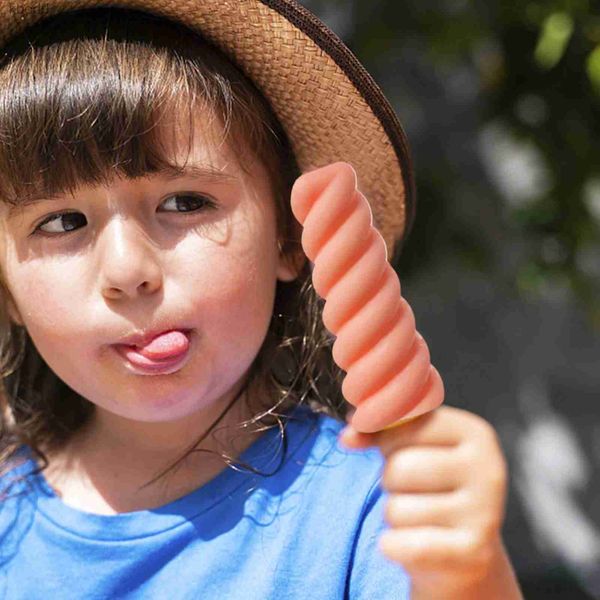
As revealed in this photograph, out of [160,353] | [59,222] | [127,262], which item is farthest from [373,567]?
[59,222]

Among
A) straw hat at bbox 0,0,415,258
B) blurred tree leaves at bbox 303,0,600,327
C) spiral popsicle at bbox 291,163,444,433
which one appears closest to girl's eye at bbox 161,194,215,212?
straw hat at bbox 0,0,415,258

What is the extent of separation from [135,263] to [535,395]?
7.08ft

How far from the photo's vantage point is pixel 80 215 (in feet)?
4.98

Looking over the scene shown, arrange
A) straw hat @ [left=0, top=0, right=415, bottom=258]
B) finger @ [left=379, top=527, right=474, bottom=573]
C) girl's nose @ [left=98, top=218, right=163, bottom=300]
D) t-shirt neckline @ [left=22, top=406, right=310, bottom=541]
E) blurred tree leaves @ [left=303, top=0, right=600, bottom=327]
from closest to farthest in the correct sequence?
finger @ [left=379, top=527, right=474, bottom=573]
girl's nose @ [left=98, top=218, right=163, bottom=300]
straw hat @ [left=0, top=0, right=415, bottom=258]
t-shirt neckline @ [left=22, top=406, right=310, bottom=541]
blurred tree leaves @ [left=303, top=0, right=600, bottom=327]

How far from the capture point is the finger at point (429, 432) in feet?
3.75

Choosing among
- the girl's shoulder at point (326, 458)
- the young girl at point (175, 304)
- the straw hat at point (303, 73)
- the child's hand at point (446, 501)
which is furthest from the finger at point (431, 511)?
the straw hat at point (303, 73)

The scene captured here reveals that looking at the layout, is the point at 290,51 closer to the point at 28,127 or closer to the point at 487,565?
the point at 28,127

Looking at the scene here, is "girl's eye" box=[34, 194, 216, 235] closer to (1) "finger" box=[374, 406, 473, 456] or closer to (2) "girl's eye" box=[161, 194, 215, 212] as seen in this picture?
(2) "girl's eye" box=[161, 194, 215, 212]

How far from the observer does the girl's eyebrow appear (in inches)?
58.7

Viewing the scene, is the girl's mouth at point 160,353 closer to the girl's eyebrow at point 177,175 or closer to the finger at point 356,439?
the girl's eyebrow at point 177,175

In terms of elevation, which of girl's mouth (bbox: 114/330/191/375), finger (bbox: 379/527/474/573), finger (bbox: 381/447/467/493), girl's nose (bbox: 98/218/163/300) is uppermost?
girl's nose (bbox: 98/218/163/300)

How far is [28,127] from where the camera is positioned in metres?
1.51

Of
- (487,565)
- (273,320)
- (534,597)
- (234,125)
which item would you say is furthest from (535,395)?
(487,565)

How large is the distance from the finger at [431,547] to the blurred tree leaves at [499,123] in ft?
4.41
